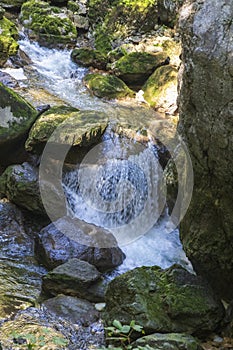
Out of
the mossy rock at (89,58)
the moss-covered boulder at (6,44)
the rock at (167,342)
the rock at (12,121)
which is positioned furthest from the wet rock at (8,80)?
the rock at (167,342)

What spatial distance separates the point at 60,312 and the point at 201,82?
8.79 feet

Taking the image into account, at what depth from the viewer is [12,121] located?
22.5 ft

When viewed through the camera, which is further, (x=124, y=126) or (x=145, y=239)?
(x=124, y=126)

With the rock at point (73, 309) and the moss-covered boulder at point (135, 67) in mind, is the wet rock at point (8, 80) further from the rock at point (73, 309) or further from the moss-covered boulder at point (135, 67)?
the rock at point (73, 309)

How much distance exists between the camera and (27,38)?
13820mm

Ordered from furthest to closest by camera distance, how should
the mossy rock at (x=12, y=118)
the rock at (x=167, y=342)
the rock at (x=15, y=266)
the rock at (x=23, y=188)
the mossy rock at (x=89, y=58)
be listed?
the mossy rock at (x=89, y=58) → the mossy rock at (x=12, y=118) → the rock at (x=23, y=188) → the rock at (x=15, y=266) → the rock at (x=167, y=342)

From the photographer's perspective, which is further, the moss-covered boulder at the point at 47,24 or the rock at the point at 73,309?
the moss-covered boulder at the point at 47,24

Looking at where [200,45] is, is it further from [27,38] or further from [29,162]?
[27,38]

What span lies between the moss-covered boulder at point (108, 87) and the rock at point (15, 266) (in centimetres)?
502

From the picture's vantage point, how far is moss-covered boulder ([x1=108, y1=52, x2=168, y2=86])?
11.5m

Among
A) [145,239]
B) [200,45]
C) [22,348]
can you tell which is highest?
[200,45]

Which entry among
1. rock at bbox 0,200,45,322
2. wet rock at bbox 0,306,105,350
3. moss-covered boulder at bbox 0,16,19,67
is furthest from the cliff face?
moss-covered boulder at bbox 0,16,19,67

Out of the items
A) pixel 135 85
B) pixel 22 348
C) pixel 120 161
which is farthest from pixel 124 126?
pixel 22 348

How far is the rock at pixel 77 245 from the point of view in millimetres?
5387
